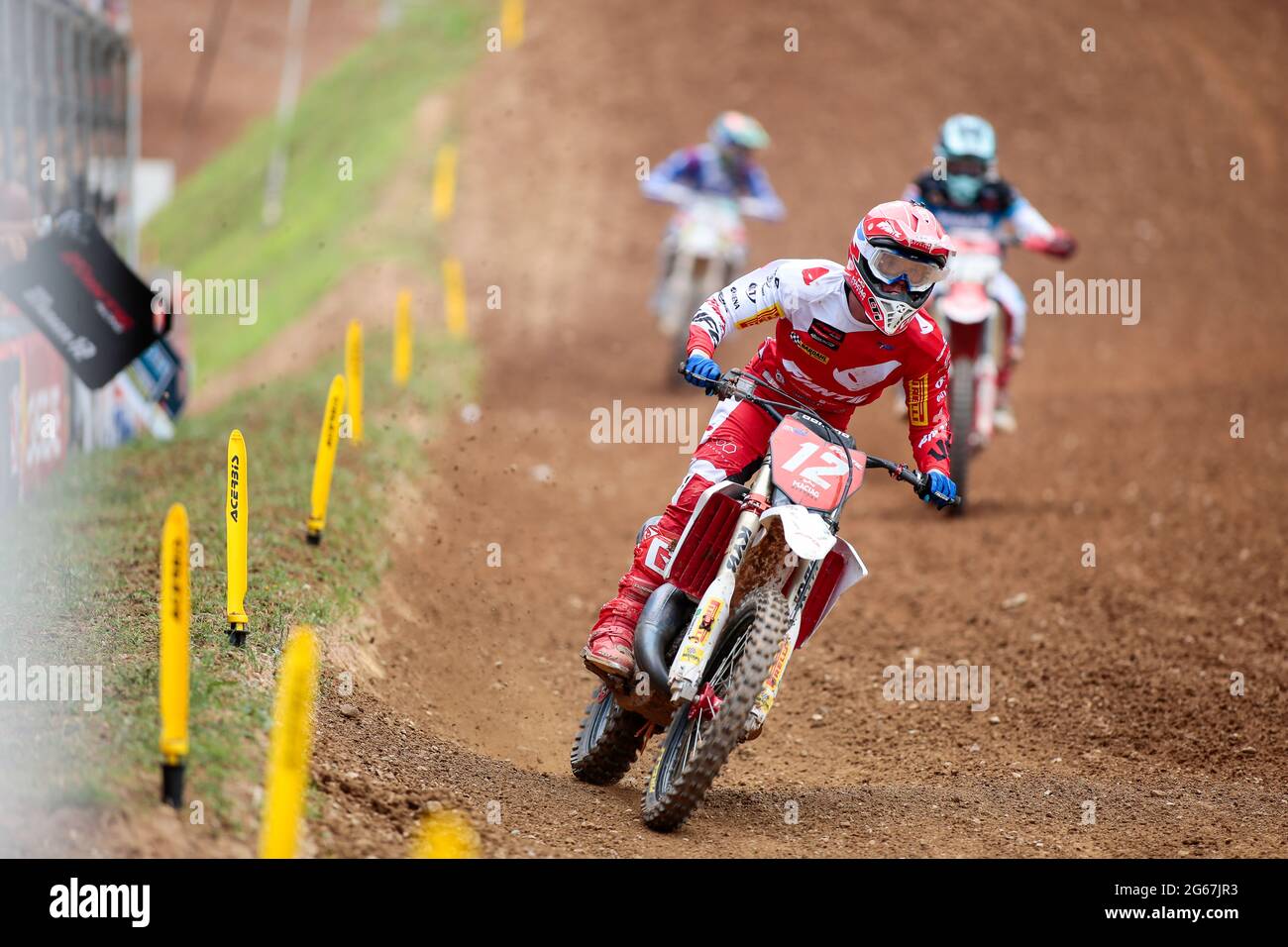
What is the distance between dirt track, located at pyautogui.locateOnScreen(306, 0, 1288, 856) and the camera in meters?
6.30

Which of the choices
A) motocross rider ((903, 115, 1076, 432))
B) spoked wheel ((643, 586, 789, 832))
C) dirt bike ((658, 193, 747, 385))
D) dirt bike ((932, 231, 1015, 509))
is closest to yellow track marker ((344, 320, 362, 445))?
dirt bike ((932, 231, 1015, 509))

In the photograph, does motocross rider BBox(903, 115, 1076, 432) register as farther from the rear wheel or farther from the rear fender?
the rear fender

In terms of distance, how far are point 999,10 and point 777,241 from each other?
7540 millimetres

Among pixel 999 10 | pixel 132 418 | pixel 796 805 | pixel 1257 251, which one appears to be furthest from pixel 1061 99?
pixel 796 805

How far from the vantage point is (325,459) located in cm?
816

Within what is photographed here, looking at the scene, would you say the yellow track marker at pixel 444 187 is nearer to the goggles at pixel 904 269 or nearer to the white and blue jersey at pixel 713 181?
the white and blue jersey at pixel 713 181

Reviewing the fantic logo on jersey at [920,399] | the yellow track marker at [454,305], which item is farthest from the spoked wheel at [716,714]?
the yellow track marker at [454,305]

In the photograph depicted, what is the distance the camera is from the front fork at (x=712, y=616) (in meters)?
5.61

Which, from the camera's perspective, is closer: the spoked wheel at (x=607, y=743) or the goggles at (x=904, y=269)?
the goggles at (x=904, y=269)

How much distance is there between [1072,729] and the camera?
764 cm

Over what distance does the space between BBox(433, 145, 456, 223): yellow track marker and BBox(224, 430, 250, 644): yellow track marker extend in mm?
16702

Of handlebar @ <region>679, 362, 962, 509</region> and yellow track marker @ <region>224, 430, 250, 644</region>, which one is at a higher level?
handlebar @ <region>679, 362, 962, 509</region>

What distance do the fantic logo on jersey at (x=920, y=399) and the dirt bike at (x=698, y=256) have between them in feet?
30.9
